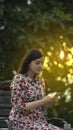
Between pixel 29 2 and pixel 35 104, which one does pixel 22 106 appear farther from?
pixel 29 2

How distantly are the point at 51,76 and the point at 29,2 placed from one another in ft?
3.83

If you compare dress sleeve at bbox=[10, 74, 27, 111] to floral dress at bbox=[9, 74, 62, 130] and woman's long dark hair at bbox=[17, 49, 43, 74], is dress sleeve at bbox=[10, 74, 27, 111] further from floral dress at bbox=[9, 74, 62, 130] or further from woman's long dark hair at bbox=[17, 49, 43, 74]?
woman's long dark hair at bbox=[17, 49, 43, 74]

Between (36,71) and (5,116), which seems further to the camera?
(5,116)

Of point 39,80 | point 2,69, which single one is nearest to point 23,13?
point 2,69

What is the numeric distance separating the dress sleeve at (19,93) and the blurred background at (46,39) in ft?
7.81

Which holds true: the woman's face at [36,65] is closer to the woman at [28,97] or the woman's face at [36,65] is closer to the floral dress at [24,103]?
the woman at [28,97]

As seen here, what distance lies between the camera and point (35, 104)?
18.6ft

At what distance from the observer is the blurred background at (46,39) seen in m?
8.23

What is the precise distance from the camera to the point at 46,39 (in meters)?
8.48

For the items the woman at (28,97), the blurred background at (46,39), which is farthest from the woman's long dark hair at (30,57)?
the blurred background at (46,39)

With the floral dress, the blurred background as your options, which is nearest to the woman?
the floral dress

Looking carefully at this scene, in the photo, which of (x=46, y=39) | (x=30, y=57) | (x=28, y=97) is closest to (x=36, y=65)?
(x=30, y=57)

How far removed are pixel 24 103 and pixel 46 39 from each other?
9.31 feet

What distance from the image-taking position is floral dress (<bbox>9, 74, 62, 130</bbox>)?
18.9 feet
